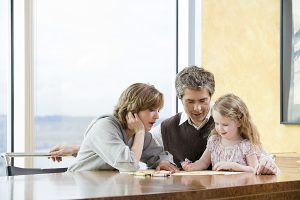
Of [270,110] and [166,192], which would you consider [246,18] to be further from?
[166,192]

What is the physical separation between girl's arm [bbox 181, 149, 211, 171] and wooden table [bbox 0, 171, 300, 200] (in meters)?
0.51

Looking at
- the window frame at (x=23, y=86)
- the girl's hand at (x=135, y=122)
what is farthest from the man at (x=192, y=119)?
the window frame at (x=23, y=86)

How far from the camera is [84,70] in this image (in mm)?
4996

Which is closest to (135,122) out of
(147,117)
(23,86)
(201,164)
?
(147,117)

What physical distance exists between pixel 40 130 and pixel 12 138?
8.8 inches

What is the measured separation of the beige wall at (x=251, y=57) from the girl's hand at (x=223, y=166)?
83.7 inches

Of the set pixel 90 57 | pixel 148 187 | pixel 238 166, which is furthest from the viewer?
pixel 90 57

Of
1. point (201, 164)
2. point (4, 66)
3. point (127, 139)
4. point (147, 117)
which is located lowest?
point (201, 164)

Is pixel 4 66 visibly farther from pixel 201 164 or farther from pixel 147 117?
pixel 201 164

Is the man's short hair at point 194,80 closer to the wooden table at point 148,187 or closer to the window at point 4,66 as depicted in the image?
the wooden table at point 148,187

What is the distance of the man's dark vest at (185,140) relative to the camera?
3211 mm

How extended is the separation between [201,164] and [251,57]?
2.35 m

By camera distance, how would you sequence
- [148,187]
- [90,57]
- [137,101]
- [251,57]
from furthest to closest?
[251,57] → [90,57] → [137,101] → [148,187]

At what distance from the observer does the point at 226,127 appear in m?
2.89
